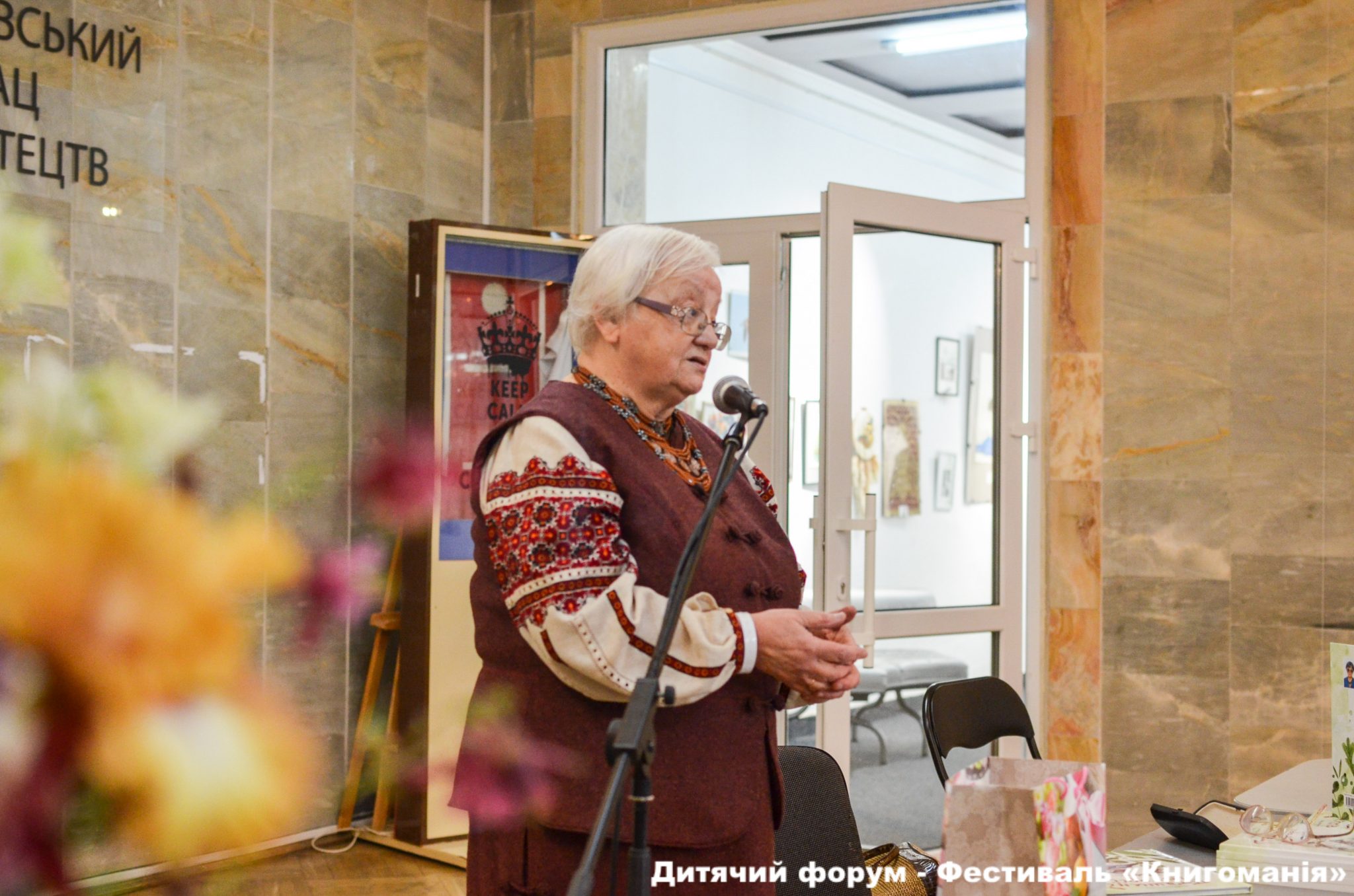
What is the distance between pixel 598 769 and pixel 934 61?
3.79m

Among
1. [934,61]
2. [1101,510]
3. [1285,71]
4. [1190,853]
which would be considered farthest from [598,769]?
[934,61]

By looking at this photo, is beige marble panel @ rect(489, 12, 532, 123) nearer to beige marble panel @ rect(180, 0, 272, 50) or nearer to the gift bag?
beige marble panel @ rect(180, 0, 272, 50)

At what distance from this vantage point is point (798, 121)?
5.17 metres

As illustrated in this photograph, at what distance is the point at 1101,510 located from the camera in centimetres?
404

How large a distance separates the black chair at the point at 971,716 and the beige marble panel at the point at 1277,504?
4.66ft

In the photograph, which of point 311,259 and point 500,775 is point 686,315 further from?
point 311,259

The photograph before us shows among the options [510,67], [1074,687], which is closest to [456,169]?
[510,67]

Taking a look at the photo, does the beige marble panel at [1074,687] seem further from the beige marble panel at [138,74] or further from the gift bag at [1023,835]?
the beige marble panel at [138,74]

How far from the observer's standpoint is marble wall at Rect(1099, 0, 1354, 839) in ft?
12.3

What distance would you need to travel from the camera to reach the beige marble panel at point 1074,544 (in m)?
4.05

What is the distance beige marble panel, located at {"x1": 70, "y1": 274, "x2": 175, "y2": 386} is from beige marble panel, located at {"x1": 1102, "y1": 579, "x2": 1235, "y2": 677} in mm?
2916

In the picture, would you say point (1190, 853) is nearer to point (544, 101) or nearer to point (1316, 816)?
point (1316, 816)

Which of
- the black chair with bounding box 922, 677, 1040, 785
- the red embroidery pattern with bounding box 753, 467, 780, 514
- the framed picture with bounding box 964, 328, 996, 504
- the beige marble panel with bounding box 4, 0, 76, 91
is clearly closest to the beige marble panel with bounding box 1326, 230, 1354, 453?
the framed picture with bounding box 964, 328, 996, 504

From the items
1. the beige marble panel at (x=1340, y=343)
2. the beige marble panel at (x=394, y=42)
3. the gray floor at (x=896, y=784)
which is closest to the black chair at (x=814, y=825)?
the gray floor at (x=896, y=784)
